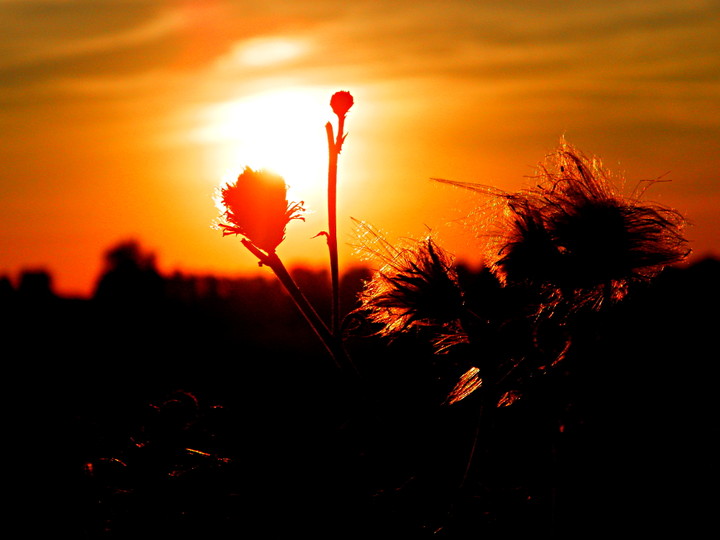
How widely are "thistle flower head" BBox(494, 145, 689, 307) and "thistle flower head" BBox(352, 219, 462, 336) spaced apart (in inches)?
8.4

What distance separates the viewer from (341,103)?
3.01 meters

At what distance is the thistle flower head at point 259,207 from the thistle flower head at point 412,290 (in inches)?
17.8

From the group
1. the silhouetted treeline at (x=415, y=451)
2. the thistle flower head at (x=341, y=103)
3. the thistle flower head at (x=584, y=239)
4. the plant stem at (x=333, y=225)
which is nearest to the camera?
the silhouetted treeline at (x=415, y=451)

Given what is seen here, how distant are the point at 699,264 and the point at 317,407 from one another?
254cm

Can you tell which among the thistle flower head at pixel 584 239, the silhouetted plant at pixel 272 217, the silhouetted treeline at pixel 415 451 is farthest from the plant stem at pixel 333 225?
the thistle flower head at pixel 584 239

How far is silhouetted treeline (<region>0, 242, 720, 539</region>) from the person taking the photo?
8.12 ft

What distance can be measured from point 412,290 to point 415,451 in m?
0.58

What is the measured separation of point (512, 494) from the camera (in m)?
2.84

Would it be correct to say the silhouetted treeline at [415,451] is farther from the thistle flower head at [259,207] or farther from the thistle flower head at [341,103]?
the thistle flower head at [341,103]

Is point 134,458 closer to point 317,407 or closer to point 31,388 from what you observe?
point 31,388

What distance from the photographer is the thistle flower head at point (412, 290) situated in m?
2.80

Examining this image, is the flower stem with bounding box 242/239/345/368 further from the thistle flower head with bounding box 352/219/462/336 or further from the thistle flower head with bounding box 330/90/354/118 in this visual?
the thistle flower head with bounding box 330/90/354/118

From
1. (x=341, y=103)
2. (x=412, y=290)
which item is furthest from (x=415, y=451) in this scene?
(x=341, y=103)

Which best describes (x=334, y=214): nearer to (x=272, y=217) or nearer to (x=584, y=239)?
(x=272, y=217)
